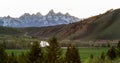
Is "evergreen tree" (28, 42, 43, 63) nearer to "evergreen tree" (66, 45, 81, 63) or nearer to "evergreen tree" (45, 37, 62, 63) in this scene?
"evergreen tree" (45, 37, 62, 63)

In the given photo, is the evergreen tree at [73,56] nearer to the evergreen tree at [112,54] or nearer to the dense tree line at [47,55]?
the dense tree line at [47,55]

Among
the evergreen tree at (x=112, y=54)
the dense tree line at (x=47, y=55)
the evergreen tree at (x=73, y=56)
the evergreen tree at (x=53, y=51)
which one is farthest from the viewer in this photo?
the evergreen tree at (x=112, y=54)

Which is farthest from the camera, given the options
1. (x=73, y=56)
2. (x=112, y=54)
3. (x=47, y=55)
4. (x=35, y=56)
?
(x=112, y=54)

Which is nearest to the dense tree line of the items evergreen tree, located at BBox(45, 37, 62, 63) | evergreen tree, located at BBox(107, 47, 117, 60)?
evergreen tree, located at BBox(45, 37, 62, 63)

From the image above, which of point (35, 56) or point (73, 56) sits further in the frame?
point (73, 56)

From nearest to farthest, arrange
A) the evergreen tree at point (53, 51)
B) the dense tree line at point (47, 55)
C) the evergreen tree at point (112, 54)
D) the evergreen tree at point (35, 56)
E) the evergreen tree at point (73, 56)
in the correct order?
the evergreen tree at point (35, 56) → the dense tree line at point (47, 55) → the evergreen tree at point (53, 51) → the evergreen tree at point (73, 56) → the evergreen tree at point (112, 54)

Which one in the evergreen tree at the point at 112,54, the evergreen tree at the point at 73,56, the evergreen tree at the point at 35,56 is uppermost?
the evergreen tree at the point at 35,56

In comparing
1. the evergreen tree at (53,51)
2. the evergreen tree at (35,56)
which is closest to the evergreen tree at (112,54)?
the evergreen tree at (53,51)

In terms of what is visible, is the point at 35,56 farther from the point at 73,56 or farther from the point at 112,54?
the point at 112,54

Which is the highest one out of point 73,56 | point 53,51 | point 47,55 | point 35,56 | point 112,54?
point 53,51

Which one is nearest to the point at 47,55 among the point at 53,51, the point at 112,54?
the point at 53,51

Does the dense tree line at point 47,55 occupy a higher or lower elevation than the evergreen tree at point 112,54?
higher

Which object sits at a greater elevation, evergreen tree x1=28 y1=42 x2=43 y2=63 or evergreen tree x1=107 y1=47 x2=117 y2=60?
evergreen tree x1=28 y1=42 x2=43 y2=63

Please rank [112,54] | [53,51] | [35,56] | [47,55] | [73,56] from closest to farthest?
[35,56]
[53,51]
[47,55]
[73,56]
[112,54]
